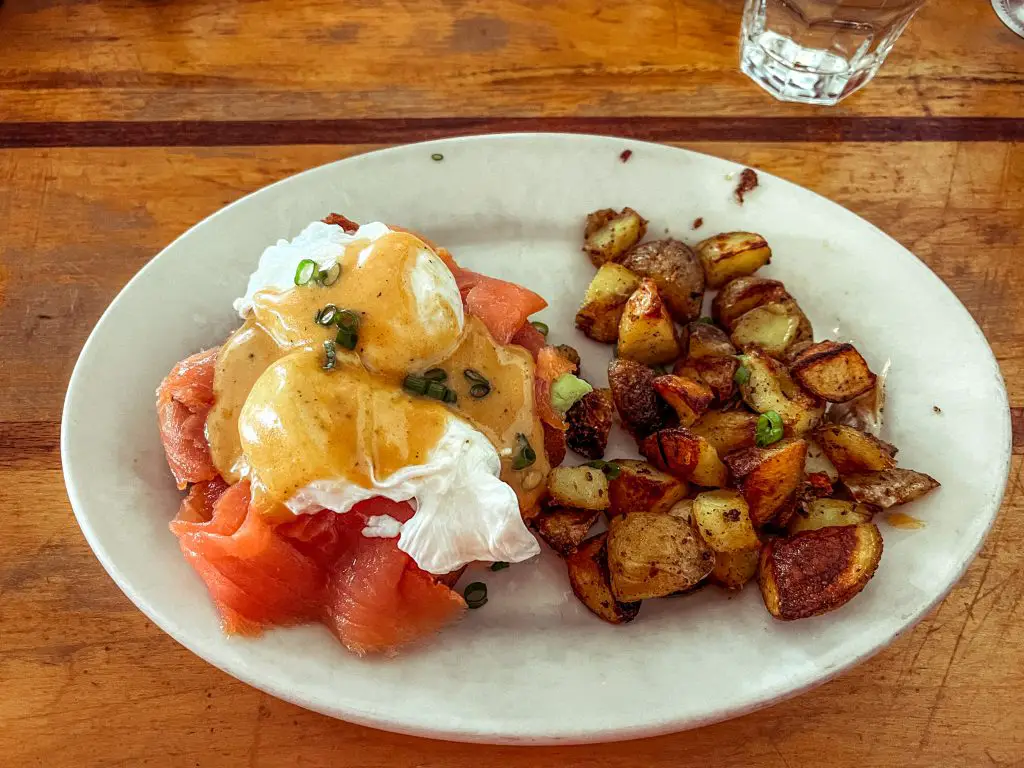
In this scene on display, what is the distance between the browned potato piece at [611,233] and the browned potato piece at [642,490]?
667mm

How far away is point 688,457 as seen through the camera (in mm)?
1787

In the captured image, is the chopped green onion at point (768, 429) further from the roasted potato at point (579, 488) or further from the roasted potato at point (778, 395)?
the roasted potato at point (579, 488)

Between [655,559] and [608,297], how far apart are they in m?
0.73

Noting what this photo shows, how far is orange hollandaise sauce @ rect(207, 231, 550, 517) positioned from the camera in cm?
159

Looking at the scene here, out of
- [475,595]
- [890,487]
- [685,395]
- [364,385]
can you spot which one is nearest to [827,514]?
[890,487]

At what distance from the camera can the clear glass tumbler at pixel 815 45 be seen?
2.55 metres

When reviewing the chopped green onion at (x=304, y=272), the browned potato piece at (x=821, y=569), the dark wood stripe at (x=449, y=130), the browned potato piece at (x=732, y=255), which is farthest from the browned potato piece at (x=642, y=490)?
the dark wood stripe at (x=449, y=130)

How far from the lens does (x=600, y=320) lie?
2.09 metres

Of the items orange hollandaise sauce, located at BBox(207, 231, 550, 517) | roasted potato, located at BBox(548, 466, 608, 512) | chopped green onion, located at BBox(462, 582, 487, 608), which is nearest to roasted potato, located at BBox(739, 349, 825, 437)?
roasted potato, located at BBox(548, 466, 608, 512)

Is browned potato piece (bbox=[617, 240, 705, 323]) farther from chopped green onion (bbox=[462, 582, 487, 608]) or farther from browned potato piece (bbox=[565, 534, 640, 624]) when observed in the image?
chopped green onion (bbox=[462, 582, 487, 608])

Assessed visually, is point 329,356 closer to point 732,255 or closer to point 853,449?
point 732,255

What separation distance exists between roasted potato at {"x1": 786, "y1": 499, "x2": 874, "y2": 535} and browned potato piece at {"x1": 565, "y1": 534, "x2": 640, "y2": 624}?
1.38ft

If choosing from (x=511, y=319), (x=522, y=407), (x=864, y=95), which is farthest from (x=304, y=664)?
(x=864, y=95)

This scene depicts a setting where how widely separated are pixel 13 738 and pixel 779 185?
7.83 ft
